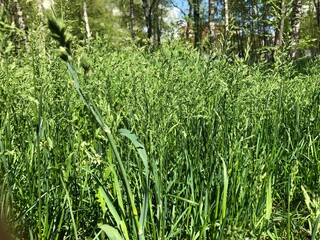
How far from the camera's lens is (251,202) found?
1.59 meters

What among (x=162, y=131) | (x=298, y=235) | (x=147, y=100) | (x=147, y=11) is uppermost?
(x=147, y=11)

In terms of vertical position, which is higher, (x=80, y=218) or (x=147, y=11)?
(x=147, y=11)

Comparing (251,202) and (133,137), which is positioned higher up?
(133,137)

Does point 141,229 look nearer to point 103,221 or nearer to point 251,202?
point 103,221

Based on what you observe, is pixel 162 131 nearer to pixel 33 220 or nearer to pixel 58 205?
pixel 58 205

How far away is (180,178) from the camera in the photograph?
175cm

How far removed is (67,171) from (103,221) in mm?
286

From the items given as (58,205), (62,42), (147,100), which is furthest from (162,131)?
(62,42)

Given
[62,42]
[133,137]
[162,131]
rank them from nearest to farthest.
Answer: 1. [62,42]
2. [133,137]
3. [162,131]

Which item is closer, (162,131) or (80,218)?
(162,131)

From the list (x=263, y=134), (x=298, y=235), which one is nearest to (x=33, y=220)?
(x=298, y=235)

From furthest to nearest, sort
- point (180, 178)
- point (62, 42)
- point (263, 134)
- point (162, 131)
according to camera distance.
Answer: point (263, 134), point (180, 178), point (162, 131), point (62, 42)

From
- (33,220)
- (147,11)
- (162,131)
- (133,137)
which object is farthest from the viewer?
(147,11)

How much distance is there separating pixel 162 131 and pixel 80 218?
0.57 m
